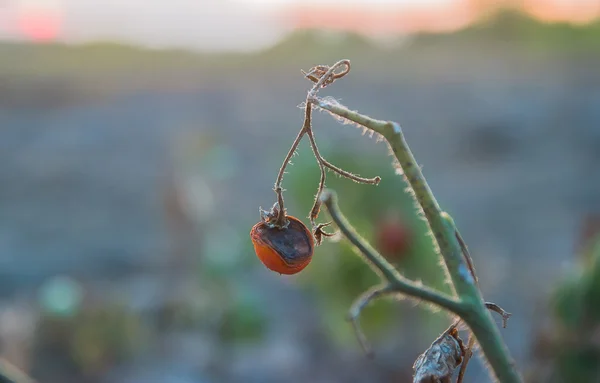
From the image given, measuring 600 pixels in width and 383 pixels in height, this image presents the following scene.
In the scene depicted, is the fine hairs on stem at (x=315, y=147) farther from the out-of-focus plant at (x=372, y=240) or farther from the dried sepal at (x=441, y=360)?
the out-of-focus plant at (x=372, y=240)

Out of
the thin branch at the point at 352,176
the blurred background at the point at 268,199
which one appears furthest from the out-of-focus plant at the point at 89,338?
the thin branch at the point at 352,176

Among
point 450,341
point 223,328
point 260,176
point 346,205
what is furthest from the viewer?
point 260,176

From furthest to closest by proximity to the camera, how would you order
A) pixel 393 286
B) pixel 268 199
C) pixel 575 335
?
pixel 268 199 < pixel 575 335 < pixel 393 286

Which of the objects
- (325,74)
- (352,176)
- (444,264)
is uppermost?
(325,74)

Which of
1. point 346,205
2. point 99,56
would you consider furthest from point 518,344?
point 99,56

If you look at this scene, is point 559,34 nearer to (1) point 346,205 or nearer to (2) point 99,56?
(2) point 99,56

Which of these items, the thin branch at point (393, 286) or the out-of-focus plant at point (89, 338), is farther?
the out-of-focus plant at point (89, 338)

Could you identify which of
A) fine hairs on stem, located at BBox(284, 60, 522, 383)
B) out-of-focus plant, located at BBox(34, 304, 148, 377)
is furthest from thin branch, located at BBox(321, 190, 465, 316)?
out-of-focus plant, located at BBox(34, 304, 148, 377)

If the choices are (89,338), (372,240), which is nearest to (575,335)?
(372,240)

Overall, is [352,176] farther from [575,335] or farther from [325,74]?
[575,335]
